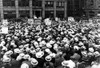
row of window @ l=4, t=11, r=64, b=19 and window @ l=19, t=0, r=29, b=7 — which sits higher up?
window @ l=19, t=0, r=29, b=7

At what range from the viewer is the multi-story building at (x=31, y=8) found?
160ft

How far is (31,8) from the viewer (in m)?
51.4

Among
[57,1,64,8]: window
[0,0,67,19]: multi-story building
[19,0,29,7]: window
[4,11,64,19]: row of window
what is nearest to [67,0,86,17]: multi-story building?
[0,0,67,19]: multi-story building

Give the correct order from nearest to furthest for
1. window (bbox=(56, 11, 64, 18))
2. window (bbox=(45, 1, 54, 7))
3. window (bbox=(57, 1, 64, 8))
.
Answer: window (bbox=(45, 1, 54, 7))
window (bbox=(56, 11, 64, 18))
window (bbox=(57, 1, 64, 8))

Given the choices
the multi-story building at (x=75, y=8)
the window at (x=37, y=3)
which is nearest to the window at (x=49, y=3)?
the window at (x=37, y=3)

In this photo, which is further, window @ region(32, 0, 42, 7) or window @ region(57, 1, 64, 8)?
window @ region(57, 1, 64, 8)

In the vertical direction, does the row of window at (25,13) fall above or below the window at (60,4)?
below

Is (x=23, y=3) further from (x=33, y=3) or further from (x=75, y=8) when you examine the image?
(x=75, y=8)

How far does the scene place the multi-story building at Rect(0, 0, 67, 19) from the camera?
48.9m

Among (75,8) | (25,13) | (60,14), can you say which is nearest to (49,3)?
(60,14)

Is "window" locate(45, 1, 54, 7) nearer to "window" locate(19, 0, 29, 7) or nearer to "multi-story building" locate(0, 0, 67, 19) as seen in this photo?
"multi-story building" locate(0, 0, 67, 19)

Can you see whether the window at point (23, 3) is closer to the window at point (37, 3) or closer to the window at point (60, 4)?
the window at point (37, 3)

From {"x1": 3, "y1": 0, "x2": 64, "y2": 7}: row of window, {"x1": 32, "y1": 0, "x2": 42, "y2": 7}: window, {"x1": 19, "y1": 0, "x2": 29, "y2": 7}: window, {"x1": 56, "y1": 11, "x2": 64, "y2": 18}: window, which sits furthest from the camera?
{"x1": 56, "y1": 11, "x2": 64, "y2": 18}: window

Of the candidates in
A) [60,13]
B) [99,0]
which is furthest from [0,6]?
[99,0]
